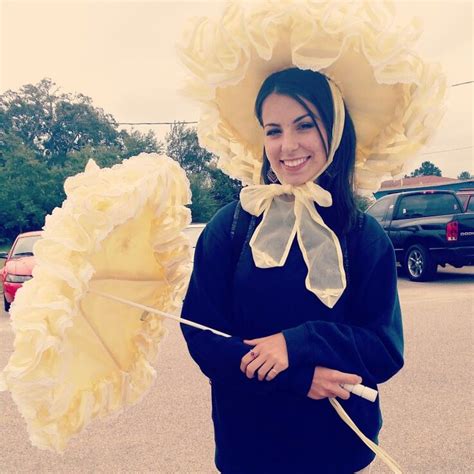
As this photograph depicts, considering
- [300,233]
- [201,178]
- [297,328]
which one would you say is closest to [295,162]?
[300,233]

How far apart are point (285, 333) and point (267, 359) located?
0.26 feet

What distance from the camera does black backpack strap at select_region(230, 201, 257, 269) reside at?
147cm

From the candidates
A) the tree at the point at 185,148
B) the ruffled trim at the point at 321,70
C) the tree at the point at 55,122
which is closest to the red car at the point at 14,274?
the ruffled trim at the point at 321,70

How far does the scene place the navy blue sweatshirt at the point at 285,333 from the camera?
1.35 meters

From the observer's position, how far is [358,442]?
144cm

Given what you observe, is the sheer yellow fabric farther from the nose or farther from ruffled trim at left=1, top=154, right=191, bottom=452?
ruffled trim at left=1, top=154, right=191, bottom=452

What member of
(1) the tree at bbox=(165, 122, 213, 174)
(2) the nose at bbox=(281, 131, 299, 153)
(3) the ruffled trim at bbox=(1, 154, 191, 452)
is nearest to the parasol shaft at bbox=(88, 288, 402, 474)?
(3) the ruffled trim at bbox=(1, 154, 191, 452)

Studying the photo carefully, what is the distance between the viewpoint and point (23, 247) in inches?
322

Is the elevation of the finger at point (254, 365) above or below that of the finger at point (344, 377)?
above

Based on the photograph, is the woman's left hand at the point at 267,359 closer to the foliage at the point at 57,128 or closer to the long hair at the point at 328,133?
the long hair at the point at 328,133

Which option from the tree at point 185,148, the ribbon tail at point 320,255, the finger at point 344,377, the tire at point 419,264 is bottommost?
the tire at point 419,264

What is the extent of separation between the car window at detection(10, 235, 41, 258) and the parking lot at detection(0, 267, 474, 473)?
10.7 ft

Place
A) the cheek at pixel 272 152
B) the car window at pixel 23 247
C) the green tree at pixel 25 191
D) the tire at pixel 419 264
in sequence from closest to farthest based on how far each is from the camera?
the cheek at pixel 272 152, the car window at pixel 23 247, the tire at pixel 419 264, the green tree at pixel 25 191

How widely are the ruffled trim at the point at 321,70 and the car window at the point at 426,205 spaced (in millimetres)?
8233
